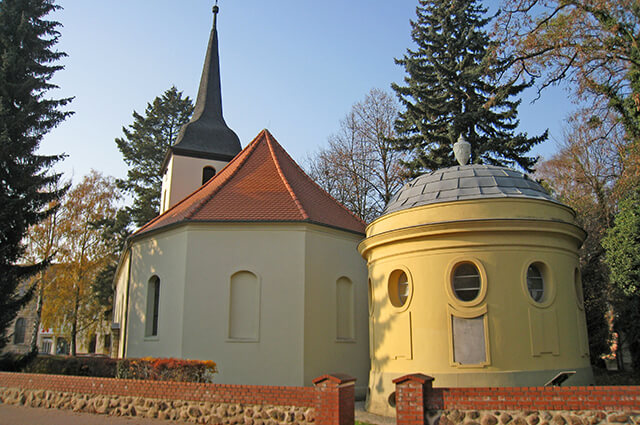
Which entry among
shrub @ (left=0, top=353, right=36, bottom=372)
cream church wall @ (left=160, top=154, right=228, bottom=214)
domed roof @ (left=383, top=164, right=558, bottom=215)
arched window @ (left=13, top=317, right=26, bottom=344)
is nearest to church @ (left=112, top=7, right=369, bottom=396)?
shrub @ (left=0, top=353, right=36, bottom=372)

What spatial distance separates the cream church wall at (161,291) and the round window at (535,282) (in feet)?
30.2

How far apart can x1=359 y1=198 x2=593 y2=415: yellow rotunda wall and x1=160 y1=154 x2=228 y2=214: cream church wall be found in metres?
14.8

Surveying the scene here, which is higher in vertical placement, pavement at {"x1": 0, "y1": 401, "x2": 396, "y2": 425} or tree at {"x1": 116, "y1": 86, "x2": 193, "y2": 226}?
tree at {"x1": 116, "y1": 86, "x2": 193, "y2": 226}

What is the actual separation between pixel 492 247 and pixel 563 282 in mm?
1817

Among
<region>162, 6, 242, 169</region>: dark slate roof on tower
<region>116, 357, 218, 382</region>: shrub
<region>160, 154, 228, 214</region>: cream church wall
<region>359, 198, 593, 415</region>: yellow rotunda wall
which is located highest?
<region>162, 6, 242, 169</region>: dark slate roof on tower

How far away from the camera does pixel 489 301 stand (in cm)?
1038

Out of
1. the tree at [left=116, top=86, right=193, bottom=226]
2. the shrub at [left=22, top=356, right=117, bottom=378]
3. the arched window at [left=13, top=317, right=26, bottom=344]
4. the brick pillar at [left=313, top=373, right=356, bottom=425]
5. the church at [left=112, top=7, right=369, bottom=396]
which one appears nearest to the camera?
the brick pillar at [left=313, top=373, right=356, bottom=425]

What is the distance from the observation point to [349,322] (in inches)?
631

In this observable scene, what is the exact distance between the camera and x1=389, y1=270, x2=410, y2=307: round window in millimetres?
11898

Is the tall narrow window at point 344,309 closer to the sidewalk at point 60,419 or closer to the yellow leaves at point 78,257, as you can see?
the sidewalk at point 60,419

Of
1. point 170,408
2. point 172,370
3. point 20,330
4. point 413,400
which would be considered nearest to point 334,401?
point 413,400

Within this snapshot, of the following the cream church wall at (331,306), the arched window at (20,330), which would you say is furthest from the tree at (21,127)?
the arched window at (20,330)

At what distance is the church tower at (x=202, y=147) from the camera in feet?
79.7

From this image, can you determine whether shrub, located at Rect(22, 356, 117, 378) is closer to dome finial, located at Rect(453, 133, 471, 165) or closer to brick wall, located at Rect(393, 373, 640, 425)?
brick wall, located at Rect(393, 373, 640, 425)
